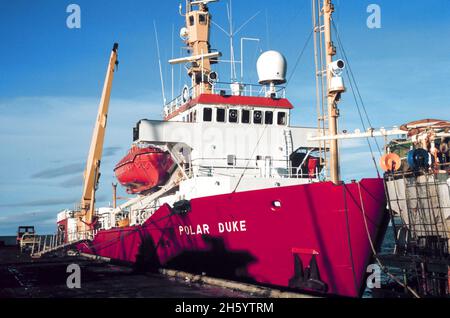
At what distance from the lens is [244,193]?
62.5 feet

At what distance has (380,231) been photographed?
18.9 m

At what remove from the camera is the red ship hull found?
17609mm

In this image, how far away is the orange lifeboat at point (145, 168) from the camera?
27.0 m

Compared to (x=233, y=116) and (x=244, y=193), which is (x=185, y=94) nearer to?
(x=233, y=116)

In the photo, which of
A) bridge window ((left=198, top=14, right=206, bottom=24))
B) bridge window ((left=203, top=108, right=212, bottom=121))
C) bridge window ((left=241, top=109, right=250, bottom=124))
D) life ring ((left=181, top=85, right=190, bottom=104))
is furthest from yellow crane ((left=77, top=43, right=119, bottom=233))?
bridge window ((left=241, top=109, right=250, bottom=124))

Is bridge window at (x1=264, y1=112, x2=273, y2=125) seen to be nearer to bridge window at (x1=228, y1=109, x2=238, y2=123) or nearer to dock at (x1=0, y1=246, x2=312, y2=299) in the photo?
bridge window at (x1=228, y1=109, x2=238, y2=123)

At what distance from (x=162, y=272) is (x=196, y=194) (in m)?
3.58

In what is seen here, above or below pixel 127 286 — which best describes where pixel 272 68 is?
above

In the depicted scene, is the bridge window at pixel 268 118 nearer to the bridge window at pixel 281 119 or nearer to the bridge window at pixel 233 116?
the bridge window at pixel 281 119

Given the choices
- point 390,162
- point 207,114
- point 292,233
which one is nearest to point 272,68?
point 207,114

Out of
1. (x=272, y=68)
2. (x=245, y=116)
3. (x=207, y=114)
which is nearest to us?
(x=207, y=114)

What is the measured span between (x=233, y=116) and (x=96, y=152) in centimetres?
1194

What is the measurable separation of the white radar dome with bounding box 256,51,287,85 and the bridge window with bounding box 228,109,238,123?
2.73m
